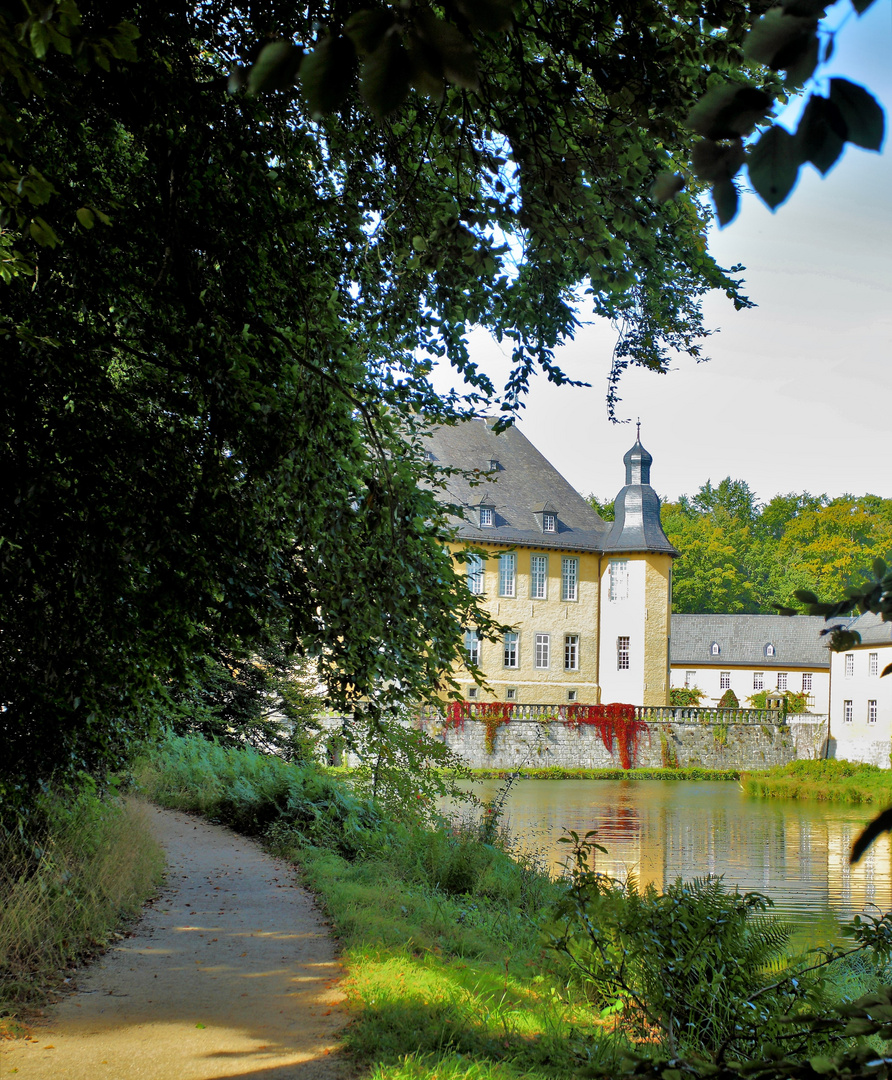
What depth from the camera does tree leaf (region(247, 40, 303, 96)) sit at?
3.21 ft

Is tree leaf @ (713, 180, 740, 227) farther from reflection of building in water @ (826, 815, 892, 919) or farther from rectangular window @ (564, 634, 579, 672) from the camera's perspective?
rectangular window @ (564, 634, 579, 672)

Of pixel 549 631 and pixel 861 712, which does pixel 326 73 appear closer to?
pixel 549 631

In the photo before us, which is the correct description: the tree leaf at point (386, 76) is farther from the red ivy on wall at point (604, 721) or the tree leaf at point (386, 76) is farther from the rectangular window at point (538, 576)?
the rectangular window at point (538, 576)

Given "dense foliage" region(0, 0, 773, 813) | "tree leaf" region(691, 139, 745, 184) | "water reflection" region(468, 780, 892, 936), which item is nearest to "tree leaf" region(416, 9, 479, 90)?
"tree leaf" region(691, 139, 745, 184)

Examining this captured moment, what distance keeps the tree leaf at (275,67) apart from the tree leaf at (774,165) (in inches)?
19.2

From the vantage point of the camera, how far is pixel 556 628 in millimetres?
41656

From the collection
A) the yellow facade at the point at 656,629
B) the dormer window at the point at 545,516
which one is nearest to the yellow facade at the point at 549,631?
the dormer window at the point at 545,516

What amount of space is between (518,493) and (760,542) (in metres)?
30.2

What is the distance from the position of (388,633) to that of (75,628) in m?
1.69

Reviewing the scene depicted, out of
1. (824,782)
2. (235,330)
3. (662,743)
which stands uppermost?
(235,330)

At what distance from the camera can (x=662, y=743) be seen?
37.5 meters

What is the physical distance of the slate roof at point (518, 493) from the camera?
40.2m

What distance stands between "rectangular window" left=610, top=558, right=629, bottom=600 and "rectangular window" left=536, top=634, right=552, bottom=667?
11.6ft

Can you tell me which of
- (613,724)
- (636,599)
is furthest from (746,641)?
(613,724)
